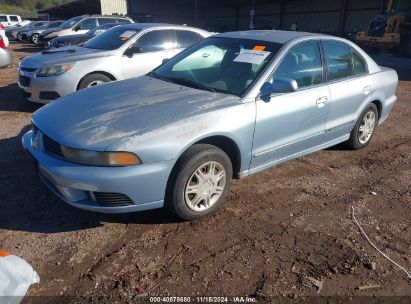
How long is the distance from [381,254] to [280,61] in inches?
79.0

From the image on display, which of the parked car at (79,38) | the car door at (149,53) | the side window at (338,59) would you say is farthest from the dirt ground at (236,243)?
the parked car at (79,38)

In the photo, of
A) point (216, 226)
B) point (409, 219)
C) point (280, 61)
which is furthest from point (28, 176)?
point (409, 219)

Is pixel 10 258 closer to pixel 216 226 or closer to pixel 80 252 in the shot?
pixel 80 252

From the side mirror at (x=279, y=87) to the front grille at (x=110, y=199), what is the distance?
1604 millimetres

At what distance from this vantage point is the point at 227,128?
3.17 metres

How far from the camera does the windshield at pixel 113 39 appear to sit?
22.3 ft

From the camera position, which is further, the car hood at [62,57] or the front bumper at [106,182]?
the car hood at [62,57]

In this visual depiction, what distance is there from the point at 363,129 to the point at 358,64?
918 millimetres

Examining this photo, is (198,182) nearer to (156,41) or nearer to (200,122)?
(200,122)

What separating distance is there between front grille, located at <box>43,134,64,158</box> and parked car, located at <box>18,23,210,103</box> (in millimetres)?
3326

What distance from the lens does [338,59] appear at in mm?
4391

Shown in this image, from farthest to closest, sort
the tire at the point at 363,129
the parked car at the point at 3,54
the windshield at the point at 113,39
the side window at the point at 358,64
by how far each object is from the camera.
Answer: the parked car at the point at 3,54
the windshield at the point at 113,39
the tire at the point at 363,129
the side window at the point at 358,64

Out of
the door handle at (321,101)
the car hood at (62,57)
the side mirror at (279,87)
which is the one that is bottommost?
the car hood at (62,57)

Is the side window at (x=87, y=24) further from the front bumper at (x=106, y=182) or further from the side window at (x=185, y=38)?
the front bumper at (x=106, y=182)
